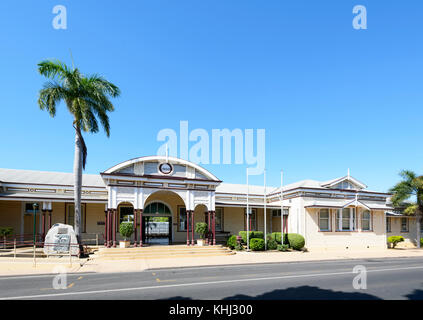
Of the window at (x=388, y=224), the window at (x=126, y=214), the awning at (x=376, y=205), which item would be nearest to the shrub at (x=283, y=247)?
the awning at (x=376, y=205)

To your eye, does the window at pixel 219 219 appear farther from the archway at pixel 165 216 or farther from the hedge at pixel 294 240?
the hedge at pixel 294 240

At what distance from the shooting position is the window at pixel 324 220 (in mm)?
27047

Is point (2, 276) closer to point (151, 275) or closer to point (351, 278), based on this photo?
point (151, 275)

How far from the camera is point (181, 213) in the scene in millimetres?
26469

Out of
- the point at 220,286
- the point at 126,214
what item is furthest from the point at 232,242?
the point at 220,286

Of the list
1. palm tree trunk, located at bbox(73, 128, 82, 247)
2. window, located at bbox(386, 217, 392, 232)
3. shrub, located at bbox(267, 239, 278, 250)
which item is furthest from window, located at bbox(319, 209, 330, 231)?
palm tree trunk, located at bbox(73, 128, 82, 247)

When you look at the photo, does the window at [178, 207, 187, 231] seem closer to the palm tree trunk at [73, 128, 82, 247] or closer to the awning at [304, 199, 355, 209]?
the palm tree trunk at [73, 128, 82, 247]

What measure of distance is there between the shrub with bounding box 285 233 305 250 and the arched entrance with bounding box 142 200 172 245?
393 inches

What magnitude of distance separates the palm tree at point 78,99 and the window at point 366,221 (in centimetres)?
2359

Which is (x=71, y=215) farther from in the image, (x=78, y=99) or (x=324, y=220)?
(x=324, y=220)

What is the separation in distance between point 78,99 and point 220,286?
48.2ft

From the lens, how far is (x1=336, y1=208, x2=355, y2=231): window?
2754 centimetres
